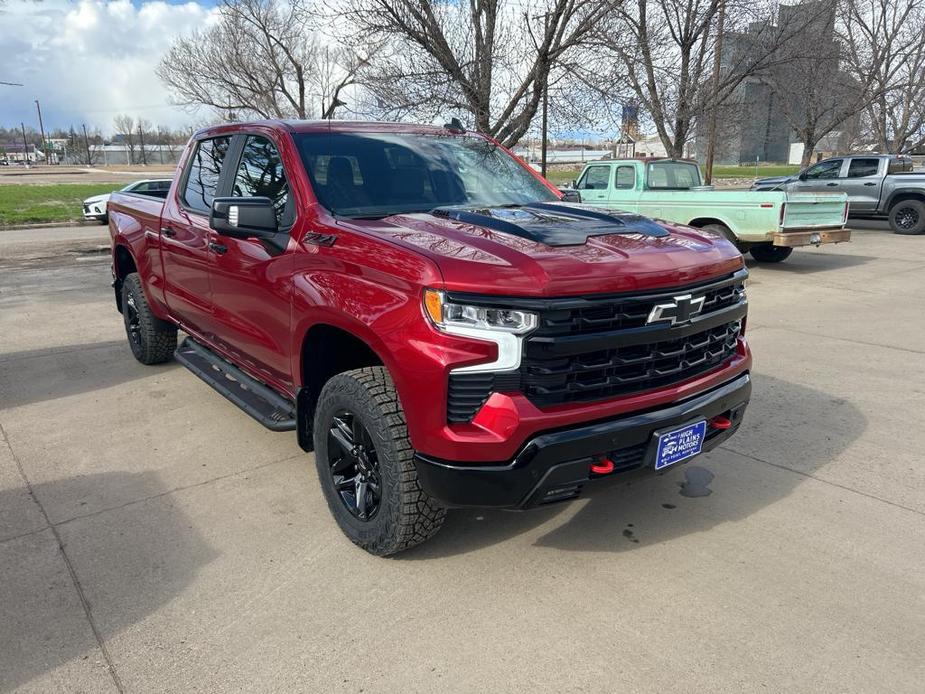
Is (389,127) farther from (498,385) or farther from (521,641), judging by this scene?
(521,641)

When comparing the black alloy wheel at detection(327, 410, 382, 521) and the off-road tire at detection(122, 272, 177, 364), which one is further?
the off-road tire at detection(122, 272, 177, 364)

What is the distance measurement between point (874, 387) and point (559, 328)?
13.6 feet

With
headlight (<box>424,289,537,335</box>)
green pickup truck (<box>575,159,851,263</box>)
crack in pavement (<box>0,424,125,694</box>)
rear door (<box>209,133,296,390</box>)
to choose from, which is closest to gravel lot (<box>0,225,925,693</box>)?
crack in pavement (<box>0,424,125,694</box>)

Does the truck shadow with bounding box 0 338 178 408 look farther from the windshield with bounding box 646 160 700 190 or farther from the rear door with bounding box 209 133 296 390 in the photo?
the windshield with bounding box 646 160 700 190

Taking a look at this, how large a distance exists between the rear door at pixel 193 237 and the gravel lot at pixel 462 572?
807 millimetres

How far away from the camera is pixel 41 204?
2600 cm

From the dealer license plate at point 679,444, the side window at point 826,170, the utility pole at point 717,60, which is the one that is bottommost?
the dealer license plate at point 679,444

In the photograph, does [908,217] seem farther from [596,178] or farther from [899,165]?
[596,178]

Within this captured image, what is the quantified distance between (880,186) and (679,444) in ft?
57.5

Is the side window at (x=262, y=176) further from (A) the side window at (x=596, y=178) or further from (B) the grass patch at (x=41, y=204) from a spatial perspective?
(B) the grass patch at (x=41, y=204)

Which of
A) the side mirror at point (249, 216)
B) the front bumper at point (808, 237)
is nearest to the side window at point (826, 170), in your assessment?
the front bumper at point (808, 237)

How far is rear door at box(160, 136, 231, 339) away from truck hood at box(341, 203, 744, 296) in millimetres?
1620

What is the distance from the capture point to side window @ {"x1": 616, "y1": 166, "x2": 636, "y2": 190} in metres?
12.0

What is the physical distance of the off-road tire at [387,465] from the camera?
277 cm
